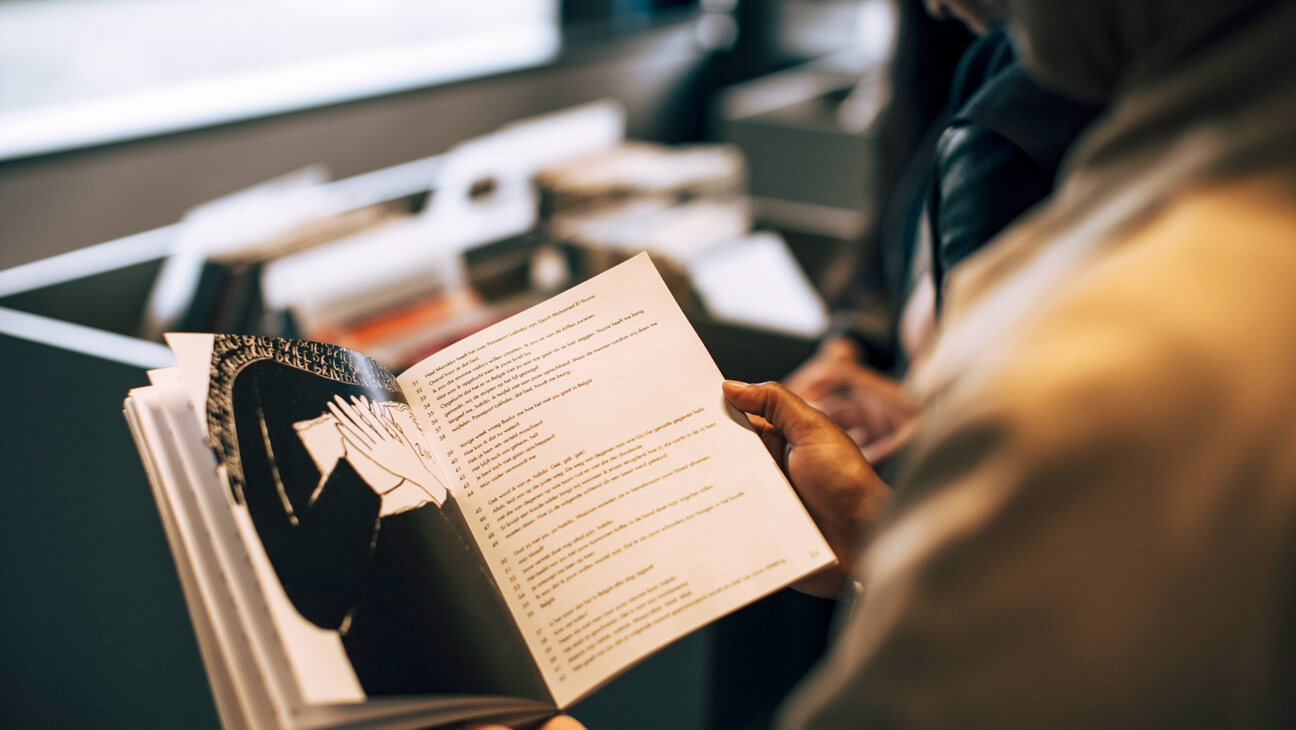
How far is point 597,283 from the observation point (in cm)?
61

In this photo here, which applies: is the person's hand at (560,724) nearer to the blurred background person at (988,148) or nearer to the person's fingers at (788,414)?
the person's fingers at (788,414)

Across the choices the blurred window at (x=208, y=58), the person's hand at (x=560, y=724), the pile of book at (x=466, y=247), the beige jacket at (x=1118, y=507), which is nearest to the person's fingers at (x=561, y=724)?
the person's hand at (x=560, y=724)

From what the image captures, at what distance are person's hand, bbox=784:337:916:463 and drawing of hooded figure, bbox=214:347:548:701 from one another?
70cm

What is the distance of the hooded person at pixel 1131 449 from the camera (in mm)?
281

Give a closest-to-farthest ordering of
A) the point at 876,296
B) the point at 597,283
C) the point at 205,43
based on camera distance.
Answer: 1. the point at 597,283
2. the point at 876,296
3. the point at 205,43

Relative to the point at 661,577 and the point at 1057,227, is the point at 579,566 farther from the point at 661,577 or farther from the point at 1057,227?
the point at 1057,227

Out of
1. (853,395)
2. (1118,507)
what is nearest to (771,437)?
(1118,507)

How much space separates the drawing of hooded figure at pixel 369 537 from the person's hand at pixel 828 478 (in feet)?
0.83

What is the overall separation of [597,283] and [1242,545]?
0.43 metres

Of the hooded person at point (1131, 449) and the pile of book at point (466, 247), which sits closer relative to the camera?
the hooded person at point (1131, 449)

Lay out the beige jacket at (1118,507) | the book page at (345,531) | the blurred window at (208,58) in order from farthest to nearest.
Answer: the blurred window at (208,58) < the book page at (345,531) < the beige jacket at (1118,507)

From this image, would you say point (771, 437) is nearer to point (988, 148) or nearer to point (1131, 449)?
point (988, 148)

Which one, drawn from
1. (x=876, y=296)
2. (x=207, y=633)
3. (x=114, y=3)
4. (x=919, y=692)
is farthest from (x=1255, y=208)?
(x=114, y=3)

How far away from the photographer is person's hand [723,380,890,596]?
0.64 metres
